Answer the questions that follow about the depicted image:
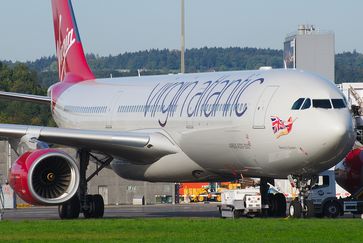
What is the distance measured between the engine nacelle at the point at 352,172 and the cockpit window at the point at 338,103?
759 centimetres

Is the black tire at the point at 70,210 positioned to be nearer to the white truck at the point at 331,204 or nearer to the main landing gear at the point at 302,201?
the white truck at the point at 331,204

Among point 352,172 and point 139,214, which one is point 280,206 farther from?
point 139,214

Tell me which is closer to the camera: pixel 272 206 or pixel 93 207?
pixel 93 207

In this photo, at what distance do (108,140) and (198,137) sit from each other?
8.89 ft

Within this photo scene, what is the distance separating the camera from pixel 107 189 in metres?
64.9

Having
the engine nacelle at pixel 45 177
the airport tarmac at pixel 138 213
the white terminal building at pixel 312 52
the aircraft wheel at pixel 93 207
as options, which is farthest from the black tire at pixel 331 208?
the white terminal building at pixel 312 52

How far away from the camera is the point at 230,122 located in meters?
33.0

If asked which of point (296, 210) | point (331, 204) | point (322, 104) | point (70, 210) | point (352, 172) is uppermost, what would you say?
point (322, 104)

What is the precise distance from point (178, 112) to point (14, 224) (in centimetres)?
733

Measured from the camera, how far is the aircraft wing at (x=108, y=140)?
34250 mm

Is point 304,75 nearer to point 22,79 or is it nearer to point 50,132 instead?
point 50,132

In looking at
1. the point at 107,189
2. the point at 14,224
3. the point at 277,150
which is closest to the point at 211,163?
the point at 277,150

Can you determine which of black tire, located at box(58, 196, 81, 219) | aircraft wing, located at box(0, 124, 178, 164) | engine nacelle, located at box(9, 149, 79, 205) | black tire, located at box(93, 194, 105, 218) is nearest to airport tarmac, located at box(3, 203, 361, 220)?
black tire, located at box(93, 194, 105, 218)

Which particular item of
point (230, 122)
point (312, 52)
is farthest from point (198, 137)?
point (312, 52)
